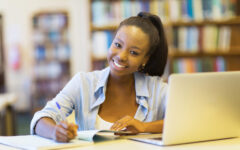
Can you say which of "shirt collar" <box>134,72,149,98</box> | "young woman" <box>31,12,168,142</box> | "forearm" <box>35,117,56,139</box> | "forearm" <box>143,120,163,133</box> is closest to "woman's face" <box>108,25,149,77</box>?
"young woman" <box>31,12,168,142</box>

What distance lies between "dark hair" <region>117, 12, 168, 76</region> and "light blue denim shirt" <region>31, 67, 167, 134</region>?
0.35 feet

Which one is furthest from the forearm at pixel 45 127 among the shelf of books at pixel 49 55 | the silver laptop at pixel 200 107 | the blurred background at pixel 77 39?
the shelf of books at pixel 49 55

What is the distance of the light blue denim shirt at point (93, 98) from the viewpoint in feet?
5.71

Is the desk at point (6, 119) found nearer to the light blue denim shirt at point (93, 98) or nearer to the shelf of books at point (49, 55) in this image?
the light blue denim shirt at point (93, 98)

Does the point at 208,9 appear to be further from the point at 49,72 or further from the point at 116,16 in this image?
the point at 49,72

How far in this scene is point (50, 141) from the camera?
4.45 ft

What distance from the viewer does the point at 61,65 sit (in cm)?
703

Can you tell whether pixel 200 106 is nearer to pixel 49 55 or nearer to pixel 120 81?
pixel 120 81

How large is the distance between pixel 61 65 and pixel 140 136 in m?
5.65

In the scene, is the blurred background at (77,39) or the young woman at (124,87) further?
the blurred background at (77,39)

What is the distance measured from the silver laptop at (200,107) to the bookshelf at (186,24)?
3119 mm

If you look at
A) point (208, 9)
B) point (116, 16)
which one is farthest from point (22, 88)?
point (208, 9)

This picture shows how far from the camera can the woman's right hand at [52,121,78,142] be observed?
4.25 ft

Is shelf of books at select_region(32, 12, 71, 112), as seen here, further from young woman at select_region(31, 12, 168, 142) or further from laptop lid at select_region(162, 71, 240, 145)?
laptop lid at select_region(162, 71, 240, 145)
